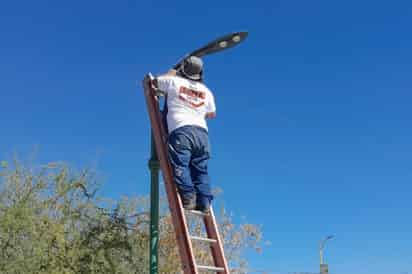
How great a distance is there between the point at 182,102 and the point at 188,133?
336mm

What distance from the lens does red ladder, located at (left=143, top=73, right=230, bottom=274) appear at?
4578 mm

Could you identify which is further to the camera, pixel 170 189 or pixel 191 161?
pixel 191 161

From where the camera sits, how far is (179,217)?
15.6 ft

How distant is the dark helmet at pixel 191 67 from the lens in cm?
545

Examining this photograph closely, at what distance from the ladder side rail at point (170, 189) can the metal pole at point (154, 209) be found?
235 millimetres

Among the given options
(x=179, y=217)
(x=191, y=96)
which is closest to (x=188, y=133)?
(x=191, y=96)

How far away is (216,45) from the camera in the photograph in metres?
5.48

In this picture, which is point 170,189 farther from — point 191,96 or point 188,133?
point 191,96

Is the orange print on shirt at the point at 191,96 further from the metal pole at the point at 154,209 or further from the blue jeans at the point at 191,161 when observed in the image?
the metal pole at the point at 154,209

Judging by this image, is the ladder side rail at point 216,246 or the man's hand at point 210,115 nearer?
the ladder side rail at point 216,246

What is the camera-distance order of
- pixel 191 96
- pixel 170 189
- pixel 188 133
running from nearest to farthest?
pixel 170 189, pixel 188 133, pixel 191 96

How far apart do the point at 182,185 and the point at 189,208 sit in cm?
22

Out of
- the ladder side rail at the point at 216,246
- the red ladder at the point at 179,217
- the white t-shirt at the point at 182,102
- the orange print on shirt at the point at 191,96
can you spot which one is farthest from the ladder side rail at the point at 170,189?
the ladder side rail at the point at 216,246

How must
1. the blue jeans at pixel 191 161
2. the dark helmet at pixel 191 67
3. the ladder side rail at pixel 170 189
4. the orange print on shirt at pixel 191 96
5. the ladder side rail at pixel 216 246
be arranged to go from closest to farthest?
the ladder side rail at pixel 170 189, the blue jeans at pixel 191 161, the ladder side rail at pixel 216 246, the orange print on shirt at pixel 191 96, the dark helmet at pixel 191 67
